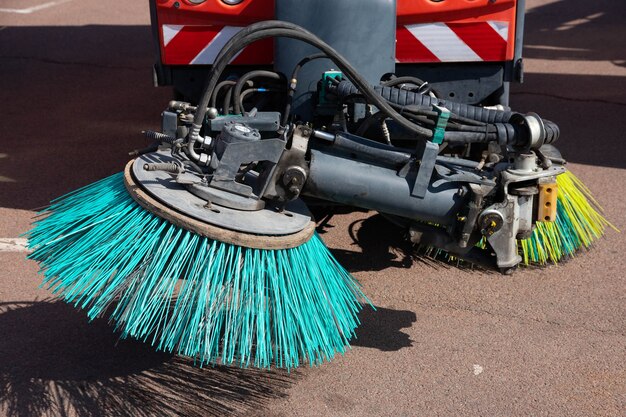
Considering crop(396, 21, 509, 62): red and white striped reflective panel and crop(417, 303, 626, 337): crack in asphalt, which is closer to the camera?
crop(417, 303, 626, 337): crack in asphalt

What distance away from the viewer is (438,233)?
2975mm

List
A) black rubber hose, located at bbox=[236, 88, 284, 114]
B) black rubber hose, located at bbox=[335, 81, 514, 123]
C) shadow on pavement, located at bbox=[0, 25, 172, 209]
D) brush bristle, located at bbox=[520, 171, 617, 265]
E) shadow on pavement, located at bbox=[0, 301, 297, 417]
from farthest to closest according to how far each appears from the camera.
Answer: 1. shadow on pavement, located at bbox=[0, 25, 172, 209]
2. brush bristle, located at bbox=[520, 171, 617, 265]
3. black rubber hose, located at bbox=[236, 88, 284, 114]
4. black rubber hose, located at bbox=[335, 81, 514, 123]
5. shadow on pavement, located at bbox=[0, 301, 297, 417]

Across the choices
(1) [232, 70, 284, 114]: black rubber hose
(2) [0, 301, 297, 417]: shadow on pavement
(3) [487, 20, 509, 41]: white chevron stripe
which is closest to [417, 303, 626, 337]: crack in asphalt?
(2) [0, 301, 297, 417]: shadow on pavement

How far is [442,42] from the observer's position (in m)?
3.93

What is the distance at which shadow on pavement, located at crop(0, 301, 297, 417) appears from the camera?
9.16 ft

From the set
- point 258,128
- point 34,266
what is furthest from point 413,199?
point 34,266

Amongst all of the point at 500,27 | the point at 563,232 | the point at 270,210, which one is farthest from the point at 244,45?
the point at 563,232

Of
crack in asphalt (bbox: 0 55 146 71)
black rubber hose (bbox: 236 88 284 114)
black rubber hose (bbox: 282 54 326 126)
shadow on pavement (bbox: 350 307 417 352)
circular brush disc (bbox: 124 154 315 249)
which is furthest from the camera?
crack in asphalt (bbox: 0 55 146 71)

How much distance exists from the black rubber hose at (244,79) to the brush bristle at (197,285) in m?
0.84

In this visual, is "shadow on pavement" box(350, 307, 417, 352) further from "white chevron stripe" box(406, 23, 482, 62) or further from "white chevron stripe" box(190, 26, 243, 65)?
"white chevron stripe" box(190, 26, 243, 65)

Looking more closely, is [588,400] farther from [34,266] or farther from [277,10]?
[34,266]

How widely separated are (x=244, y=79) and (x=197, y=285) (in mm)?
1214

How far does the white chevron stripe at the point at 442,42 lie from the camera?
390 centimetres

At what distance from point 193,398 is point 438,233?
105 cm
